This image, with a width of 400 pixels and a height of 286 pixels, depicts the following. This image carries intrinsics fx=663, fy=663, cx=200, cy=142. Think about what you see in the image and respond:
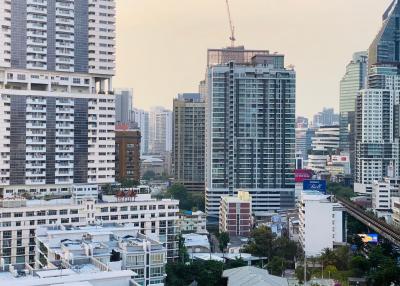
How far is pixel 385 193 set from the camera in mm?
A: 45312

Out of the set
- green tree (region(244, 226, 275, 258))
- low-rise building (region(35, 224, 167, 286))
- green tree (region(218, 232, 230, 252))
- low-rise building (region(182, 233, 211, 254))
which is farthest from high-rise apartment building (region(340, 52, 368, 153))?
low-rise building (region(35, 224, 167, 286))

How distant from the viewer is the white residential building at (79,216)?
24.9 meters

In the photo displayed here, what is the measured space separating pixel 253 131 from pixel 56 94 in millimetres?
14998

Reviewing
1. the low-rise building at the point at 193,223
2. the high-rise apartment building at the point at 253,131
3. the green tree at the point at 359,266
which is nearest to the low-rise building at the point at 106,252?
the green tree at the point at 359,266

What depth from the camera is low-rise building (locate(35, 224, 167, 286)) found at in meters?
18.1

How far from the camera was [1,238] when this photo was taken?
24703mm

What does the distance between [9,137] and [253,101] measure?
17.1m

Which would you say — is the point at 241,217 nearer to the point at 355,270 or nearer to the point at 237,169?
the point at 237,169

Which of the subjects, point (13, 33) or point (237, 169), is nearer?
point (13, 33)

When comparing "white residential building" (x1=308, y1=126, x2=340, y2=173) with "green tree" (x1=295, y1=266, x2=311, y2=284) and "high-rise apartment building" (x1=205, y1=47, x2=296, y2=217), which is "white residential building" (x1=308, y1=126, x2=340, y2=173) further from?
"green tree" (x1=295, y1=266, x2=311, y2=284)

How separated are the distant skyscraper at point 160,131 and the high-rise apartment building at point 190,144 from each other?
39312 mm

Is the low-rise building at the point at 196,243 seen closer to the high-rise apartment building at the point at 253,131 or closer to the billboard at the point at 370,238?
the billboard at the point at 370,238


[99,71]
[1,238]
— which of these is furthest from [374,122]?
[1,238]

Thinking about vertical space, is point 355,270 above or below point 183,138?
below
